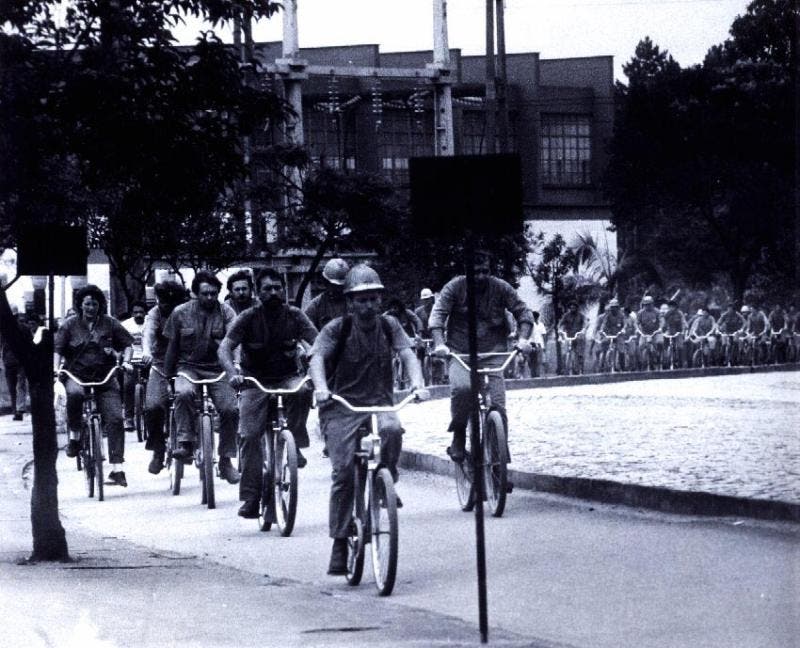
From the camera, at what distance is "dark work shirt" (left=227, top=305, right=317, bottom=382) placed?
43.3 ft

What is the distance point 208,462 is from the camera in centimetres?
1451

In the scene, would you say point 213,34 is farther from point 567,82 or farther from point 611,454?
point 567,82

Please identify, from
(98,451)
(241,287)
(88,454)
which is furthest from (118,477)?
(241,287)

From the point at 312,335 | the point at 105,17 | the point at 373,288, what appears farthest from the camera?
the point at 312,335

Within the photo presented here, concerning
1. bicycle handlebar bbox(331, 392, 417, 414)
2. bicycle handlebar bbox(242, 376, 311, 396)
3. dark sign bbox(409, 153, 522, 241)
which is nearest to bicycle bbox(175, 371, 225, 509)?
bicycle handlebar bbox(242, 376, 311, 396)

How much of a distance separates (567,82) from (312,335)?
184ft

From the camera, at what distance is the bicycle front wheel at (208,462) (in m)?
14.5

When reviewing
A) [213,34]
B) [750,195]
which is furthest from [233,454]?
[750,195]

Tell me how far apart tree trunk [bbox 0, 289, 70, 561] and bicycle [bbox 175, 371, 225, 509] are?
299 centimetres

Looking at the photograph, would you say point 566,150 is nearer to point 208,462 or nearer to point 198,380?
point 198,380

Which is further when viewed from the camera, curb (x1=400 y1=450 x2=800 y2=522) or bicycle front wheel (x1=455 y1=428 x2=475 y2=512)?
bicycle front wheel (x1=455 y1=428 x2=475 y2=512)

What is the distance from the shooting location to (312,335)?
13234 mm

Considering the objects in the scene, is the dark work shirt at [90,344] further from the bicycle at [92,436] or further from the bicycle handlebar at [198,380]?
the bicycle handlebar at [198,380]

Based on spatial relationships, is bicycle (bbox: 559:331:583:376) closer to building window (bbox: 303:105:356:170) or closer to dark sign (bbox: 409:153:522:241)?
building window (bbox: 303:105:356:170)
